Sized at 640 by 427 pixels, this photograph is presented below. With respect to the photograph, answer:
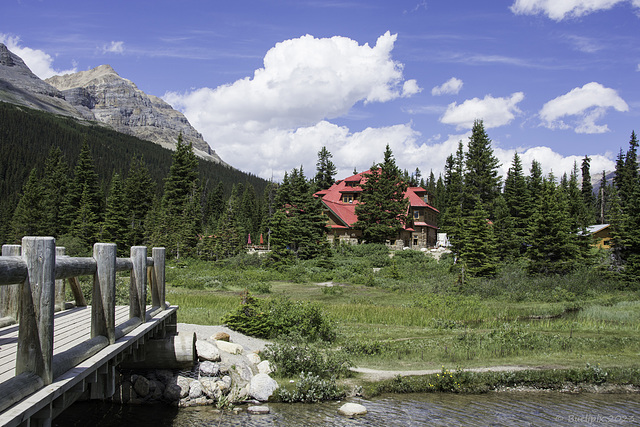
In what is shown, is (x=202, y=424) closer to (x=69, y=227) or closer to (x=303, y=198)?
(x=303, y=198)

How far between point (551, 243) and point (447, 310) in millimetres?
16932

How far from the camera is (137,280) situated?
9.12m

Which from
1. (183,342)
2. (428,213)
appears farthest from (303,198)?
(183,342)

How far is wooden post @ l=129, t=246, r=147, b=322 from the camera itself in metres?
9.08

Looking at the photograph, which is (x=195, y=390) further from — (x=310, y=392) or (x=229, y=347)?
(x=310, y=392)

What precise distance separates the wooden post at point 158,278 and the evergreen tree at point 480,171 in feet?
186

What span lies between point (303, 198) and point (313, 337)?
117 ft

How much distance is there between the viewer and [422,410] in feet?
39.4

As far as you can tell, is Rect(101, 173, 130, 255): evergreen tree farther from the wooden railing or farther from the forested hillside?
the wooden railing

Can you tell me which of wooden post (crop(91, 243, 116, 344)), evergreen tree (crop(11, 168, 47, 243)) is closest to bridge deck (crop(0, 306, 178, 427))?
wooden post (crop(91, 243, 116, 344))

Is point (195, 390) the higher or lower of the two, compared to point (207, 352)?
lower

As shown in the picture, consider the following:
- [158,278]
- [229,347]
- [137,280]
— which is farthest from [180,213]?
[137,280]

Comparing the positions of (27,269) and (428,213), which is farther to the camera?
(428,213)

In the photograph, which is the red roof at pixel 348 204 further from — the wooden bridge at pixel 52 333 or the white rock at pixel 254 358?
the wooden bridge at pixel 52 333
